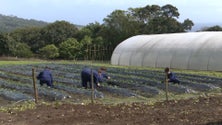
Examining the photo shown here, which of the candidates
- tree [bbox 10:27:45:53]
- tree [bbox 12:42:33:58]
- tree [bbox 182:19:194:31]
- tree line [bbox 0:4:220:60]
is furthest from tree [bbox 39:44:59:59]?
tree [bbox 182:19:194:31]

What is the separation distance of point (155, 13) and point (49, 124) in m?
48.6

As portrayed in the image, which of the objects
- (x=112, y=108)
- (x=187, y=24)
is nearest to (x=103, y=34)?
(x=187, y=24)

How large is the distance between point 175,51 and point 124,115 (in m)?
22.3

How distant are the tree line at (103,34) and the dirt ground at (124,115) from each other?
37.3 meters

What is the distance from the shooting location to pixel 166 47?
1303 inches

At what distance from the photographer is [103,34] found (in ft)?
177

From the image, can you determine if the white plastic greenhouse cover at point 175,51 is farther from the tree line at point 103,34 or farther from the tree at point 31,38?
the tree at point 31,38

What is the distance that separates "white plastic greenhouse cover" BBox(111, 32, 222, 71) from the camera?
94.0ft

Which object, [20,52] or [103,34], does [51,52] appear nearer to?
[20,52]

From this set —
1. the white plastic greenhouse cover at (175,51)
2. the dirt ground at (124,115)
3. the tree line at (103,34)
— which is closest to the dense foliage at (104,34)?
the tree line at (103,34)

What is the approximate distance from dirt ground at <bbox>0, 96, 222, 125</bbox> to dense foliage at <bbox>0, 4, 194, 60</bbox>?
3728cm

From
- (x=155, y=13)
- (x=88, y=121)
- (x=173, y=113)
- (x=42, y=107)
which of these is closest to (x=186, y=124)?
(x=173, y=113)

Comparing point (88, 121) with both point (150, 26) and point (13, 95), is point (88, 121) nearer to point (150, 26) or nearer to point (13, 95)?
point (13, 95)

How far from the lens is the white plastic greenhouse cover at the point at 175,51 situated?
94.0 feet
